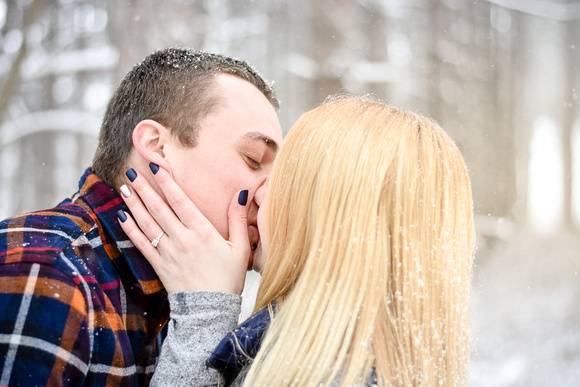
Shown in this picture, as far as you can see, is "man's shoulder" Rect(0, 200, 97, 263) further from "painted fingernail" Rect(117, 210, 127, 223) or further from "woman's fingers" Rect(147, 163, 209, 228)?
"woman's fingers" Rect(147, 163, 209, 228)

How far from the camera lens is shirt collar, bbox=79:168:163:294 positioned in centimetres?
136

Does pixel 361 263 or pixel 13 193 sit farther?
pixel 13 193

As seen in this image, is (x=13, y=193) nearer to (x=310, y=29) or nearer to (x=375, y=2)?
(x=310, y=29)

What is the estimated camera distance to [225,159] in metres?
1.57

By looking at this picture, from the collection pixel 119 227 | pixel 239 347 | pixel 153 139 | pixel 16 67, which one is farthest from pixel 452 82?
pixel 16 67

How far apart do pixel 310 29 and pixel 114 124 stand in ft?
6.63

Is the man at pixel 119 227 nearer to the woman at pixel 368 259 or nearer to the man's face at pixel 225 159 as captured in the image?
the man's face at pixel 225 159

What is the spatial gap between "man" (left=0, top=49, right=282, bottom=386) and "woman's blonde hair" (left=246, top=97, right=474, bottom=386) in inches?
13.3

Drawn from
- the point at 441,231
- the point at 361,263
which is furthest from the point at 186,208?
the point at 441,231

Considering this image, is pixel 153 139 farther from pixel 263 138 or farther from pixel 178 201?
pixel 263 138

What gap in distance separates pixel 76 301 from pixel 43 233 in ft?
0.63

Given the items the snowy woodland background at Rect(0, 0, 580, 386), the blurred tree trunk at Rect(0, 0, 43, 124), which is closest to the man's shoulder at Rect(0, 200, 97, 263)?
the snowy woodland background at Rect(0, 0, 580, 386)

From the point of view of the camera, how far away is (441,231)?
1207 millimetres

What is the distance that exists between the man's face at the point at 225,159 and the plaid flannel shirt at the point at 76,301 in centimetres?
25
